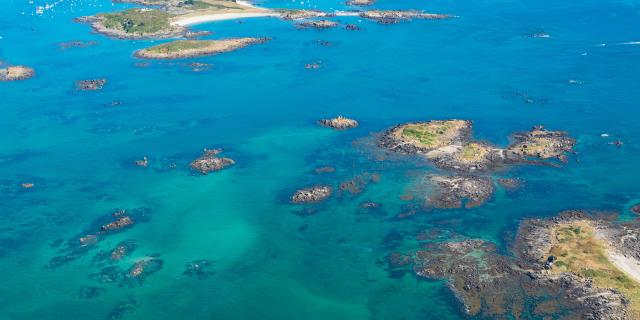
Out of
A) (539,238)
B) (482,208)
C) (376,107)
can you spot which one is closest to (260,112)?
(376,107)

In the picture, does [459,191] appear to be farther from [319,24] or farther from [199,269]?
[319,24]

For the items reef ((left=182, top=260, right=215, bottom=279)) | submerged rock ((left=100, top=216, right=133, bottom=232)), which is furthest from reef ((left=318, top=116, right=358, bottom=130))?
reef ((left=182, top=260, right=215, bottom=279))

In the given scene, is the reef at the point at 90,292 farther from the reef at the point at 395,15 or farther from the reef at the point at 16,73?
the reef at the point at 395,15

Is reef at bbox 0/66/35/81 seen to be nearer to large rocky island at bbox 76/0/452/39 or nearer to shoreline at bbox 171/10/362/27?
large rocky island at bbox 76/0/452/39

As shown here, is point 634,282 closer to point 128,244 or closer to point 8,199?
point 128,244

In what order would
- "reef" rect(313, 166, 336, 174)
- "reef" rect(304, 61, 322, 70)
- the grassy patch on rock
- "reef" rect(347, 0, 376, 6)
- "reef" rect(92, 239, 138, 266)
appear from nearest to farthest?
1. "reef" rect(92, 239, 138, 266)
2. "reef" rect(313, 166, 336, 174)
3. "reef" rect(304, 61, 322, 70)
4. the grassy patch on rock
5. "reef" rect(347, 0, 376, 6)

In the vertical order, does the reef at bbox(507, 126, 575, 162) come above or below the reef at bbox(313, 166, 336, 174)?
above

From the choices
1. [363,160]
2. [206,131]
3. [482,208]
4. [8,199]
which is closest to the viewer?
[482,208]
